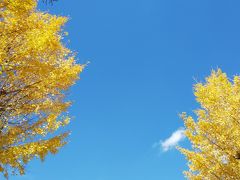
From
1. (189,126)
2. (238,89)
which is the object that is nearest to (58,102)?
(189,126)

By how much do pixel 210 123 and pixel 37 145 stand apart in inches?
225

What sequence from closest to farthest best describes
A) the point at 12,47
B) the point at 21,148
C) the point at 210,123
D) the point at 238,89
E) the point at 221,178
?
the point at 21,148 → the point at 12,47 → the point at 221,178 → the point at 210,123 → the point at 238,89

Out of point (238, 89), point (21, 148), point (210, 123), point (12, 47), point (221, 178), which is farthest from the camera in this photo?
point (238, 89)

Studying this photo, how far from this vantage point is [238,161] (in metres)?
10.4

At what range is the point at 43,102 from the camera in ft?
34.2

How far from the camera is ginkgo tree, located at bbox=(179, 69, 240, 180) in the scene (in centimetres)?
1075

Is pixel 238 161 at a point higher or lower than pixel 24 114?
lower

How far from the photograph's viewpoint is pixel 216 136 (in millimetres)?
11281

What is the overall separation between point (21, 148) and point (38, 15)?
5.10m

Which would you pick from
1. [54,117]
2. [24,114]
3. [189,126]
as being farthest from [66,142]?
[189,126]

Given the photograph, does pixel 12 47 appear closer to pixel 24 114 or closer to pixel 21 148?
pixel 24 114

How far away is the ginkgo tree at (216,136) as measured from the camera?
1075 centimetres

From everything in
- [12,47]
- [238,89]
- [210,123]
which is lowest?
[210,123]

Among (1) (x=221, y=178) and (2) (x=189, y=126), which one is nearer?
(1) (x=221, y=178)
